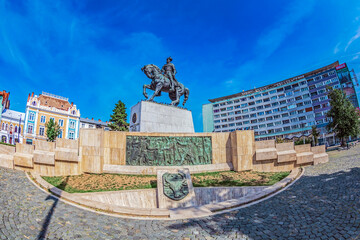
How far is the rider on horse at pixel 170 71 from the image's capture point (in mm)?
20672

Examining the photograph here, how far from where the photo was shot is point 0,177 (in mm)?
9250

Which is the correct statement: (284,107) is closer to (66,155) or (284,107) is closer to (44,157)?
(66,155)

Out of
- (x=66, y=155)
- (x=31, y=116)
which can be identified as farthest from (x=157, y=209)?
(x=31, y=116)

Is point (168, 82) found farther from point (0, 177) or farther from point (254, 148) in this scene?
point (0, 177)

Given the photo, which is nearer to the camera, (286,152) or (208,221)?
(208,221)

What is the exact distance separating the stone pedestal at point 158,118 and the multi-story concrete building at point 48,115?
45.1m

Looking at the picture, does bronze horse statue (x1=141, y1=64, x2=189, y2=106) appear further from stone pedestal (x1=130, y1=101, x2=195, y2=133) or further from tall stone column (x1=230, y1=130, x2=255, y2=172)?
tall stone column (x1=230, y1=130, x2=255, y2=172)

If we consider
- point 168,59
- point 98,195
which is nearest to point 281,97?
point 168,59

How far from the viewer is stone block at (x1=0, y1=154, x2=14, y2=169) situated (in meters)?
11.0

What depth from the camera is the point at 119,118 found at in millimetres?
43031

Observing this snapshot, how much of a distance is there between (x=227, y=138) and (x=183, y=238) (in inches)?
413

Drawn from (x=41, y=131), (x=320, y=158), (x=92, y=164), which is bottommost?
(x=320, y=158)

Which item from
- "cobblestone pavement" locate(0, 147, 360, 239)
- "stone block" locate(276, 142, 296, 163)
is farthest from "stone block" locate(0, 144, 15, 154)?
"stone block" locate(276, 142, 296, 163)

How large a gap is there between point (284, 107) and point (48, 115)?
7397 cm
